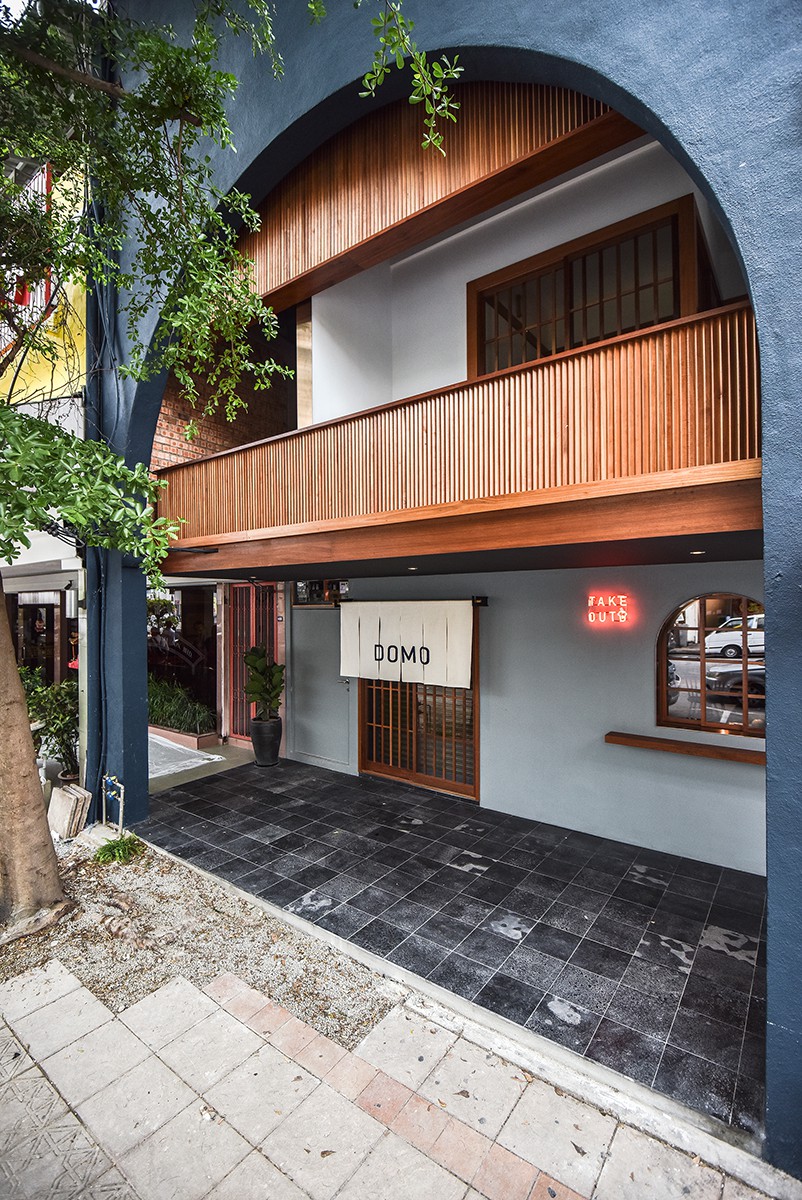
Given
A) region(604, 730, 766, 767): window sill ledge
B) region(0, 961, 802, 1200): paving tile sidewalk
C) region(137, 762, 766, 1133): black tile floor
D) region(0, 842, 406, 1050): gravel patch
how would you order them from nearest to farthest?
region(0, 961, 802, 1200): paving tile sidewalk → region(137, 762, 766, 1133): black tile floor → region(0, 842, 406, 1050): gravel patch → region(604, 730, 766, 767): window sill ledge

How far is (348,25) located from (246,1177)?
7.88 m

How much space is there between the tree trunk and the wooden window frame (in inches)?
199

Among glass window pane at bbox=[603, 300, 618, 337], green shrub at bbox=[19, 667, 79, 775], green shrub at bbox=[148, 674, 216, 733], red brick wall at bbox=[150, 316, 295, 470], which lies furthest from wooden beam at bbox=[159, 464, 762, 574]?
green shrub at bbox=[148, 674, 216, 733]

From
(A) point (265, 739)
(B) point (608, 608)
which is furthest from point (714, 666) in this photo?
(A) point (265, 739)

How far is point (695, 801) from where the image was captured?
5.37m

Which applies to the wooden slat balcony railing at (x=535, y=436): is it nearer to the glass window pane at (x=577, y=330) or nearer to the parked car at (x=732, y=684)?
the glass window pane at (x=577, y=330)

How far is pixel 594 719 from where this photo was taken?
5934mm

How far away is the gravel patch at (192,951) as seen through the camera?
3609 millimetres

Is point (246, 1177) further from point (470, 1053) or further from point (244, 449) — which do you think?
point (244, 449)

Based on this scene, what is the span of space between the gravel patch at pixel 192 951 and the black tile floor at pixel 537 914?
287 millimetres

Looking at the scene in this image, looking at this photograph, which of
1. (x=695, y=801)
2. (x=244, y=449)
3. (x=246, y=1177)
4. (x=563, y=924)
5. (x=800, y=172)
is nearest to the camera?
(x=246, y=1177)

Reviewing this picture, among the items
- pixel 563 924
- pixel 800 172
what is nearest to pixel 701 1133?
pixel 563 924

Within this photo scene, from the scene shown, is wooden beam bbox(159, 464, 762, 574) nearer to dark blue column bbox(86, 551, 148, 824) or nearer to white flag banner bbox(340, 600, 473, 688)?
dark blue column bbox(86, 551, 148, 824)

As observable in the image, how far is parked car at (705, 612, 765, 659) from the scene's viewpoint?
518 centimetres
